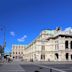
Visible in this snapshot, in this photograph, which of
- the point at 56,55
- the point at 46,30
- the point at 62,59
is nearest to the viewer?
the point at 62,59

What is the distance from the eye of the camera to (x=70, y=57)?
92.7 m

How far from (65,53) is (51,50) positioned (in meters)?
11.9

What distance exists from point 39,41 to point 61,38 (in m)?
15.5

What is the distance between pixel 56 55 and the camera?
328 ft

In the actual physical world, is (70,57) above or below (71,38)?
below

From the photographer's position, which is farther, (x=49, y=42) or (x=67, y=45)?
(x=49, y=42)

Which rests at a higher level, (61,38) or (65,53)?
(61,38)

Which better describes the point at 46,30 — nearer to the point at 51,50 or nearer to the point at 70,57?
the point at 51,50

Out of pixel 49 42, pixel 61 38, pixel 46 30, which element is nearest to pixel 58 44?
pixel 61 38

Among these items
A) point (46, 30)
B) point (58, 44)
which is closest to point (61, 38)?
point (58, 44)

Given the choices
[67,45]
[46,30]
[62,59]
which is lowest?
[62,59]

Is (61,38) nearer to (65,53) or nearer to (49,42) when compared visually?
(65,53)

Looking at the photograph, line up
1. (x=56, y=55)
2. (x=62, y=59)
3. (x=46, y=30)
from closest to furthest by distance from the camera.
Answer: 1. (x=62, y=59)
2. (x=56, y=55)
3. (x=46, y=30)

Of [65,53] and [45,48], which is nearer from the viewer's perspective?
[65,53]
